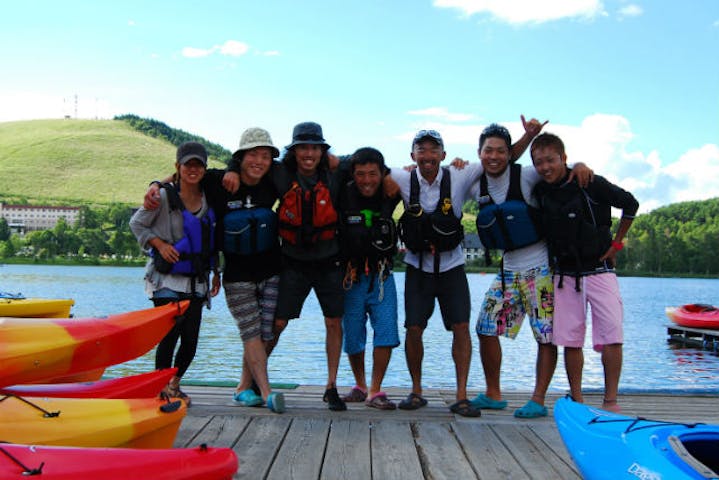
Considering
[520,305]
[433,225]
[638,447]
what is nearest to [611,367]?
[520,305]

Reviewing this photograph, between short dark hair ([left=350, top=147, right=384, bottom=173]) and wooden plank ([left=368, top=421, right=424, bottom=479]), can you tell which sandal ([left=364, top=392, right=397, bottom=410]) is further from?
short dark hair ([left=350, top=147, right=384, bottom=173])

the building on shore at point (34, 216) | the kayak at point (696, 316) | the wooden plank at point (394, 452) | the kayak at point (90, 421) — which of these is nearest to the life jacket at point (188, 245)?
the kayak at point (90, 421)

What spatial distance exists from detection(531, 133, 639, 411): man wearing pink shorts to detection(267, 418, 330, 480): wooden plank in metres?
2.10

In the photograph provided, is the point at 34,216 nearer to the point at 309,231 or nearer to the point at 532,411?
the point at 309,231

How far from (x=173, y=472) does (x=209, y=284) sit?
2.93m

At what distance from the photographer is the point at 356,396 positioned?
20.4ft

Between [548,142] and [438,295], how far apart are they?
1573 millimetres

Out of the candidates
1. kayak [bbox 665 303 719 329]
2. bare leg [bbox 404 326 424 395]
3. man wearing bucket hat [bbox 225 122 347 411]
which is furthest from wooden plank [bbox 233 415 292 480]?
kayak [bbox 665 303 719 329]

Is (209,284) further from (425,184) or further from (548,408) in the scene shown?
(548,408)

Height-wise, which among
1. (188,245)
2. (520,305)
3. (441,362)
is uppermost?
(188,245)

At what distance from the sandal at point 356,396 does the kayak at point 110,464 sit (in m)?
3.07

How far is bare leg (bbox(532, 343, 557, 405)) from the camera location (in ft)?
18.6

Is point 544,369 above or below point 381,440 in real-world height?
above

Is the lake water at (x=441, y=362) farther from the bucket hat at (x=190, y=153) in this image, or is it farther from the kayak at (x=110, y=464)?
the kayak at (x=110, y=464)
